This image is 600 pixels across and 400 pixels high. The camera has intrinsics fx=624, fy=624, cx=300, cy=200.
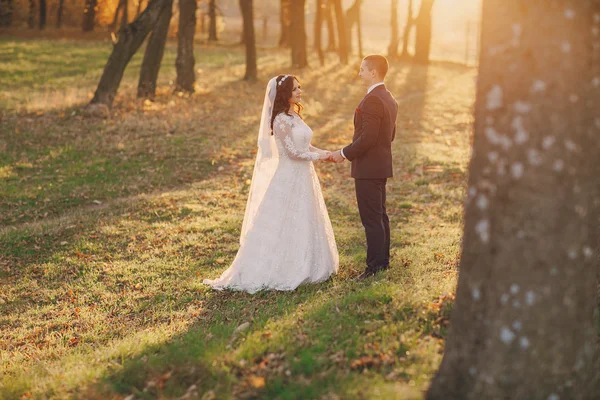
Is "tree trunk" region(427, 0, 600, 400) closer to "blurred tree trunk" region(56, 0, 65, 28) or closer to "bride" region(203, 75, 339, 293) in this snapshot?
"bride" region(203, 75, 339, 293)

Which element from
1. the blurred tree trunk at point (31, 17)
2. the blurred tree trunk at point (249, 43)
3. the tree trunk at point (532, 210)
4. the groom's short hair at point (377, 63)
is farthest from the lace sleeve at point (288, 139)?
the blurred tree trunk at point (31, 17)

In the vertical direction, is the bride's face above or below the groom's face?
below

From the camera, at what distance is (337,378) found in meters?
4.54

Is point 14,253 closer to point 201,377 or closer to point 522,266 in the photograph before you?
point 201,377

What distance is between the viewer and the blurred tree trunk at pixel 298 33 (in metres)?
30.1

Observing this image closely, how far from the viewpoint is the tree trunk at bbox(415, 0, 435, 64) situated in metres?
38.7

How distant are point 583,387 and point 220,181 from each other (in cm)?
1105

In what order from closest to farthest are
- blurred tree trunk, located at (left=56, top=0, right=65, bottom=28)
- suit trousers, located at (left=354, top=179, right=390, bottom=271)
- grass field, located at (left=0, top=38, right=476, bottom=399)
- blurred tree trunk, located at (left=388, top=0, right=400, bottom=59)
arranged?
grass field, located at (left=0, top=38, right=476, bottom=399) < suit trousers, located at (left=354, top=179, right=390, bottom=271) < blurred tree trunk, located at (left=388, top=0, right=400, bottom=59) < blurred tree trunk, located at (left=56, top=0, right=65, bottom=28)

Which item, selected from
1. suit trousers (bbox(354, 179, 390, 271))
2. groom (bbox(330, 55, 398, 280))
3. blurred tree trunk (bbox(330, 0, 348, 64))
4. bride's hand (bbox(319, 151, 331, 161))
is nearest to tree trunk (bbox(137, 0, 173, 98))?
bride's hand (bbox(319, 151, 331, 161))

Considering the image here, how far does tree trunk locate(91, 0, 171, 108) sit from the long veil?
1294 centimetres

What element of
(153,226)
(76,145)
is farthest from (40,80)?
(153,226)

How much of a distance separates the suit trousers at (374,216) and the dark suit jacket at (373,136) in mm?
135

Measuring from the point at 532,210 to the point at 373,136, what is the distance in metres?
3.53

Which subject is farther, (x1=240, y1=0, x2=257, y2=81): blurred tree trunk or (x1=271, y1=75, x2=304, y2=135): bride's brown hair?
(x1=240, y1=0, x2=257, y2=81): blurred tree trunk
